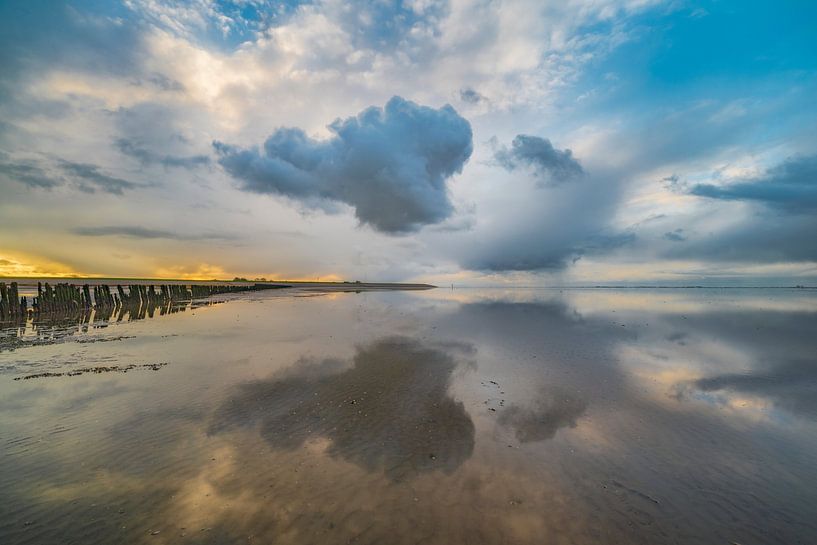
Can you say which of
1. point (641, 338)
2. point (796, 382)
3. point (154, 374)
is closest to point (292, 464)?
point (154, 374)

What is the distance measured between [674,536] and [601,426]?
389 centimetres

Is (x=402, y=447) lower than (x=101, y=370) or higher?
lower

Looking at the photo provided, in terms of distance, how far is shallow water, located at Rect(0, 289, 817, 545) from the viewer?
5316mm

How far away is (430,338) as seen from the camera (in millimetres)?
20484

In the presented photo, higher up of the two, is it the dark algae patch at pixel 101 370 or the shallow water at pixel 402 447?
the dark algae patch at pixel 101 370

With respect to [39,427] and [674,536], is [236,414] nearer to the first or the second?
[39,427]

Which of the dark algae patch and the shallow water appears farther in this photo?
the dark algae patch

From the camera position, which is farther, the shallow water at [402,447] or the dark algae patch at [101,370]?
the dark algae patch at [101,370]

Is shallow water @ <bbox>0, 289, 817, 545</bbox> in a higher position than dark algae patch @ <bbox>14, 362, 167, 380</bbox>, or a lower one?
lower

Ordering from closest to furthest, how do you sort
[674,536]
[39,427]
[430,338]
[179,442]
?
1. [674,536]
2. [179,442]
3. [39,427]
4. [430,338]

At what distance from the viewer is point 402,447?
7.64 m

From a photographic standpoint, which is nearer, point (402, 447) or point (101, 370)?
point (402, 447)

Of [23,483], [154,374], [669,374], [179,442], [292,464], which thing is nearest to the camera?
[23,483]

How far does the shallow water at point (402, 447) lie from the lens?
5.32m
